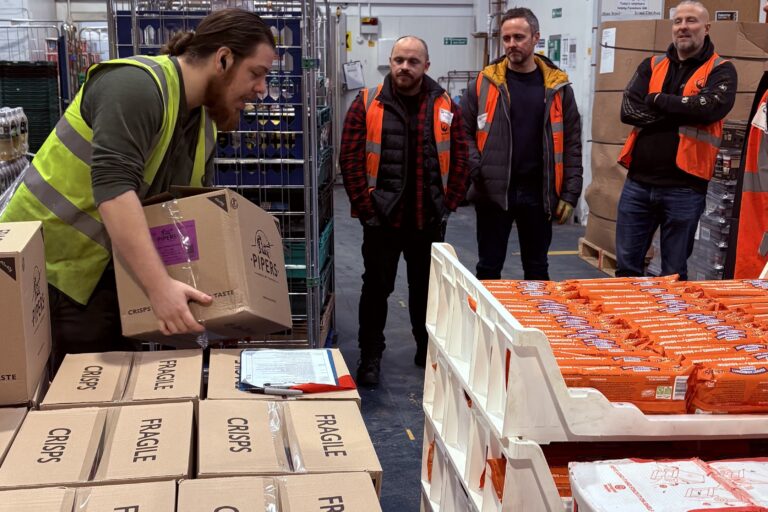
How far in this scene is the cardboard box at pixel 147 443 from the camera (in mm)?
1623

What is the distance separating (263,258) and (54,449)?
0.87 m

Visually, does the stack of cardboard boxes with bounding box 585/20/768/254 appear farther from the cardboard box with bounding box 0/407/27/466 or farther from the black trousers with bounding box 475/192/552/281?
the cardboard box with bounding box 0/407/27/466

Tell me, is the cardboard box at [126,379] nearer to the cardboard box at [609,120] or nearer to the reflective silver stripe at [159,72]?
the reflective silver stripe at [159,72]

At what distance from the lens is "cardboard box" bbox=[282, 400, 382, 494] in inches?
66.9

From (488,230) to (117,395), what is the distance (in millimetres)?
3185

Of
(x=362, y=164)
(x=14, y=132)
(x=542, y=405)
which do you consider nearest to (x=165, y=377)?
(x=542, y=405)

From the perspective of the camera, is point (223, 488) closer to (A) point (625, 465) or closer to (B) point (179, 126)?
(A) point (625, 465)

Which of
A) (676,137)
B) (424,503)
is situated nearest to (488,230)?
(676,137)

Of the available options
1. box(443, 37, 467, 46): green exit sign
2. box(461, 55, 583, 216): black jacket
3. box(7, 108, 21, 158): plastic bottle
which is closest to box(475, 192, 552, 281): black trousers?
box(461, 55, 583, 216): black jacket

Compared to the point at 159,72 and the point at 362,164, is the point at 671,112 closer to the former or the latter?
the point at 362,164

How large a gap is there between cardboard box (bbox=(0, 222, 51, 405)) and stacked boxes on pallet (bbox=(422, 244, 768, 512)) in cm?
106

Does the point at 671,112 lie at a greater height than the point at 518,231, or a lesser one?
greater

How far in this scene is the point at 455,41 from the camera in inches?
513

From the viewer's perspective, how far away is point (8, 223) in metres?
2.23
